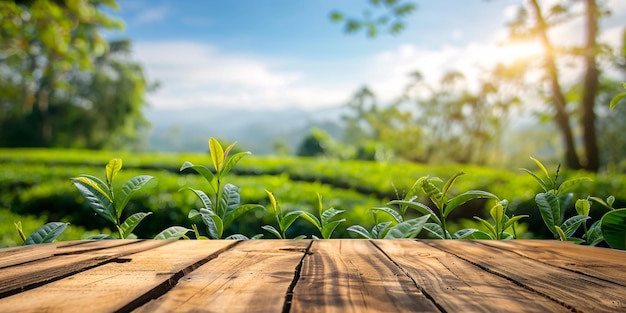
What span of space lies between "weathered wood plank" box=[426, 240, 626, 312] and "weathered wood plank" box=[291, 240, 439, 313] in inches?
7.2

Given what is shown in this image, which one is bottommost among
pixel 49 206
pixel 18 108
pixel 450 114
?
pixel 49 206

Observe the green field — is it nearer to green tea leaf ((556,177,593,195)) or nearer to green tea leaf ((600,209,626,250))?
green tea leaf ((556,177,593,195))

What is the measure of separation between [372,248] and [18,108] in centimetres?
2881

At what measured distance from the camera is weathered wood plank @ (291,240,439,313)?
58cm

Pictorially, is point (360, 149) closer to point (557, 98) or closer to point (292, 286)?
point (557, 98)

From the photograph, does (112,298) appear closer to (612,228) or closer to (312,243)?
(312,243)

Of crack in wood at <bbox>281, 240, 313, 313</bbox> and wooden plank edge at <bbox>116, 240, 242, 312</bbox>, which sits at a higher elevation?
wooden plank edge at <bbox>116, 240, 242, 312</bbox>

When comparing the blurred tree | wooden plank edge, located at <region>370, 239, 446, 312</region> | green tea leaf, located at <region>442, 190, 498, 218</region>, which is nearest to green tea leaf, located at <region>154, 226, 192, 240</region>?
wooden plank edge, located at <region>370, 239, 446, 312</region>

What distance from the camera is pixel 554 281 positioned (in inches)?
29.1

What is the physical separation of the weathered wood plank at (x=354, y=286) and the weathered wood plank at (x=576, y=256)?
335mm

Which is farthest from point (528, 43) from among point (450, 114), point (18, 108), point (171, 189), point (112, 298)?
point (18, 108)

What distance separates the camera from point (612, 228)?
108 cm

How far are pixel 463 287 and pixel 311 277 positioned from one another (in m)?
0.23

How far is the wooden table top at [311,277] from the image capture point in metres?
0.60
